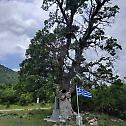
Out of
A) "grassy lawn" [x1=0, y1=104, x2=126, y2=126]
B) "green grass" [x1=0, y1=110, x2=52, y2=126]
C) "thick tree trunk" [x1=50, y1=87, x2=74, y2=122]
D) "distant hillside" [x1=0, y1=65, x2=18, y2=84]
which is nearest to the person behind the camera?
"green grass" [x1=0, y1=110, x2=52, y2=126]

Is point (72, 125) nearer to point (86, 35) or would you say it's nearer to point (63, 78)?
point (63, 78)

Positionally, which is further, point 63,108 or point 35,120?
point 63,108

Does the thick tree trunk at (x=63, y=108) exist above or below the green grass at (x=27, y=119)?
above

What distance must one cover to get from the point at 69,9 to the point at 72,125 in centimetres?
964

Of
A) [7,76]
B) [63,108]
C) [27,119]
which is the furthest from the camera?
[7,76]

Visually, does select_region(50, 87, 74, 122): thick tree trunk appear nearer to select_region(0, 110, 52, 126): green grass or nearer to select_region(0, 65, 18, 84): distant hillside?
select_region(0, 110, 52, 126): green grass

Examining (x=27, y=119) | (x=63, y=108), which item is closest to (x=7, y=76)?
(x=63, y=108)

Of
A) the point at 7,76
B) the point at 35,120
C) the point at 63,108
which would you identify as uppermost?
the point at 7,76

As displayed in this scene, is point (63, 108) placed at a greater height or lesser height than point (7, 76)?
lesser

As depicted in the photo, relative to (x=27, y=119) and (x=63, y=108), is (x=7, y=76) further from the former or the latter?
(x=27, y=119)

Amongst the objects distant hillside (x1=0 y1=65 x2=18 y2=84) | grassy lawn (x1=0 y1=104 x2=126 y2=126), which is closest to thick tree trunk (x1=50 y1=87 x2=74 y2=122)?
grassy lawn (x1=0 y1=104 x2=126 y2=126)

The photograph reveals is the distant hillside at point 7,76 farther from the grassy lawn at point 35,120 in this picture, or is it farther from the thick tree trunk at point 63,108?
the thick tree trunk at point 63,108

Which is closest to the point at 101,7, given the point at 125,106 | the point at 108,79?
the point at 108,79

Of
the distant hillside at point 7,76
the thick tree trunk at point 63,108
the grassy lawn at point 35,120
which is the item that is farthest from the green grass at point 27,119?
the distant hillside at point 7,76
